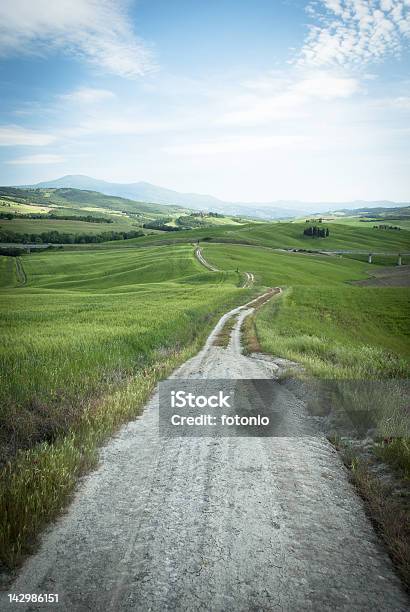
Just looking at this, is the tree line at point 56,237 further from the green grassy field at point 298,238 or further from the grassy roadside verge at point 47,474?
the grassy roadside verge at point 47,474

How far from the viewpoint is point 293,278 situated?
3086 inches

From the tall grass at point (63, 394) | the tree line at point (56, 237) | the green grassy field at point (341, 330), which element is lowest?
the green grassy field at point (341, 330)

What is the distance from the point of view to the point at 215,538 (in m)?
5.43

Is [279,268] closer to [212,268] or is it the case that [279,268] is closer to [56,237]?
[212,268]

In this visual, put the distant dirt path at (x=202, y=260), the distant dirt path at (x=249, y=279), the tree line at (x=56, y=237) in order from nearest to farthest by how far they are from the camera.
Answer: the distant dirt path at (x=249, y=279)
the distant dirt path at (x=202, y=260)
the tree line at (x=56, y=237)

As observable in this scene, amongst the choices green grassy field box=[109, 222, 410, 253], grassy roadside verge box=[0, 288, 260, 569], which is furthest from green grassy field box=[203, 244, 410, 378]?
green grassy field box=[109, 222, 410, 253]

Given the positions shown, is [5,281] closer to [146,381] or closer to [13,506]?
[146,381]

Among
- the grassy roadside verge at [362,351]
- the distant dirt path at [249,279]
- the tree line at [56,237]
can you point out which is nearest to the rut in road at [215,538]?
the grassy roadside verge at [362,351]

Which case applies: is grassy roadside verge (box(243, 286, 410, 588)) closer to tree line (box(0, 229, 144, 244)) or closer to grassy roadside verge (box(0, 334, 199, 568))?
grassy roadside verge (box(0, 334, 199, 568))

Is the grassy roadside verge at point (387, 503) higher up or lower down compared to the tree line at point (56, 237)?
lower down

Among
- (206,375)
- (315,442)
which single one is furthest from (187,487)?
(206,375)

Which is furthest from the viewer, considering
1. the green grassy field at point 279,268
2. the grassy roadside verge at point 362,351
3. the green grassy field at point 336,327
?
the green grassy field at point 279,268

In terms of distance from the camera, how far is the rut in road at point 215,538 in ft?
14.7

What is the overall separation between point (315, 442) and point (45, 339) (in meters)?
13.1
